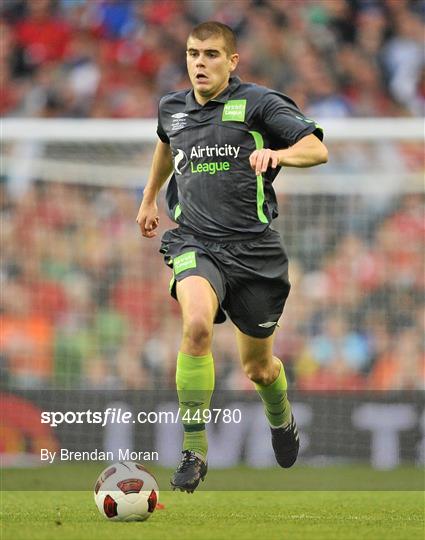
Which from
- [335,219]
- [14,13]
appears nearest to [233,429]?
[335,219]

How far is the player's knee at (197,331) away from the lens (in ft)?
20.5

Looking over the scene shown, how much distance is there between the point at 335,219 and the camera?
11547mm

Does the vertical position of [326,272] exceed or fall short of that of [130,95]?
it falls short

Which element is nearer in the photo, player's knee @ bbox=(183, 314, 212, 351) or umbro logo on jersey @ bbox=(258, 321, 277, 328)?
player's knee @ bbox=(183, 314, 212, 351)

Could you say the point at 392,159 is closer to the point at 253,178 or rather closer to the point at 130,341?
the point at 130,341

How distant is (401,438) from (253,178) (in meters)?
4.32

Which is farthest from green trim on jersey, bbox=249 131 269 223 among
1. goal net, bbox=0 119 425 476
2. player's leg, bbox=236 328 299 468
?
goal net, bbox=0 119 425 476

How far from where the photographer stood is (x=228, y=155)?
674 cm

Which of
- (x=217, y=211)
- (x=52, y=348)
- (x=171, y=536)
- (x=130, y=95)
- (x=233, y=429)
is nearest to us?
(x=171, y=536)

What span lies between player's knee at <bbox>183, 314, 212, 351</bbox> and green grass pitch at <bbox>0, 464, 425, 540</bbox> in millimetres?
870

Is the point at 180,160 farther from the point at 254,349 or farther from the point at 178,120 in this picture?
the point at 254,349

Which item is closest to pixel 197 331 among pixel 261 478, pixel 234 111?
pixel 234 111

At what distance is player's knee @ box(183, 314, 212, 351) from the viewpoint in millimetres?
6250

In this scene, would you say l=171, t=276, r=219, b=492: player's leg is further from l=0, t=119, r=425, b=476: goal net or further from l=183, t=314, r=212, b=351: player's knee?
l=0, t=119, r=425, b=476: goal net
